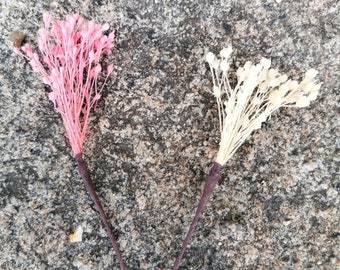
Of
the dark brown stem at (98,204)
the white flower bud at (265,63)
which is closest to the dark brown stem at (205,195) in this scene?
the dark brown stem at (98,204)

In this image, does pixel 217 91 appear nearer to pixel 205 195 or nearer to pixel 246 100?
pixel 246 100

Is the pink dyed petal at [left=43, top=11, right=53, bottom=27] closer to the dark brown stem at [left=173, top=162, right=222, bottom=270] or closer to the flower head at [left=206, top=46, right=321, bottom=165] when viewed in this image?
the flower head at [left=206, top=46, right=321, bottom=165]

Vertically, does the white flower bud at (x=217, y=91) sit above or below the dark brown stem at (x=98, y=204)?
above

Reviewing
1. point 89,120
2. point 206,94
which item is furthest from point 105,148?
point 206,94

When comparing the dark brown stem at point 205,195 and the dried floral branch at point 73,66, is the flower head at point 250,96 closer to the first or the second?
the dark brown stem at point 205,195

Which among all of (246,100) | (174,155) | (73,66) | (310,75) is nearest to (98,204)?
(174,155)

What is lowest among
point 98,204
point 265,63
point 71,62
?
point 98,204
